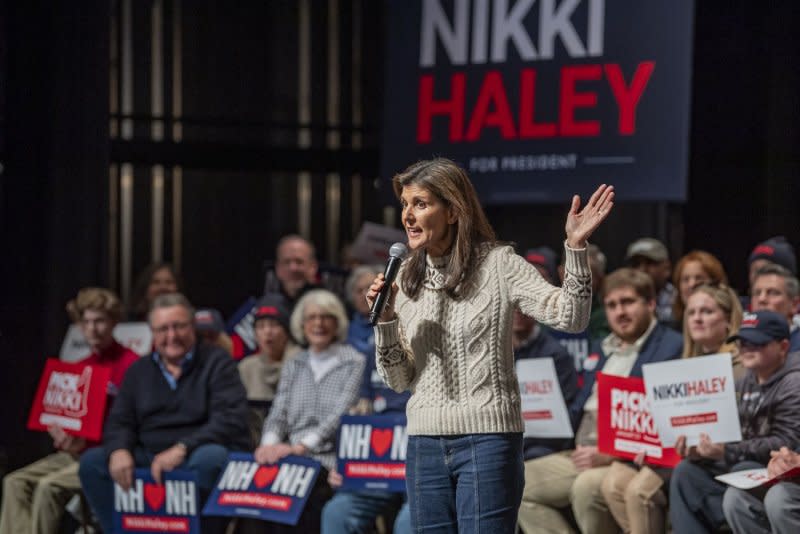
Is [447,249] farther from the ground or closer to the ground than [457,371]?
farther from the ground

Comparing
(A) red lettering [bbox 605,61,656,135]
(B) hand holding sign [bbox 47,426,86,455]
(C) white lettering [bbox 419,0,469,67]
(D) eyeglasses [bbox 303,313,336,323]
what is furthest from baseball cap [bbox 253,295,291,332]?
(A) red lettering [bbox 605,61,656,135]

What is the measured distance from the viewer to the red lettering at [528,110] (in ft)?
27.1

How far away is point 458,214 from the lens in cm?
389

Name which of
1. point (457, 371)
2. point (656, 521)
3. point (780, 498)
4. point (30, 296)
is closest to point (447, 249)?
point (457, 371)

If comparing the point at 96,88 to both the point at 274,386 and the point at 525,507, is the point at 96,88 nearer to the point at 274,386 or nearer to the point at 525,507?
the point at 274,386

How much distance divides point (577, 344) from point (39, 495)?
9.33 ft

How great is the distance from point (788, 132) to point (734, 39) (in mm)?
706

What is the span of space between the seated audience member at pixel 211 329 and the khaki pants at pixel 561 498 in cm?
215

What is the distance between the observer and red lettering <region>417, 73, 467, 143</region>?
848 centimetres

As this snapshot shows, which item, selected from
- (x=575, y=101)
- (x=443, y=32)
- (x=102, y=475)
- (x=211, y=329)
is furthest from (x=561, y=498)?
(x=443, y=32)

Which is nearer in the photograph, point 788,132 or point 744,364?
point 744,364

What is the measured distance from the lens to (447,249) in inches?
155

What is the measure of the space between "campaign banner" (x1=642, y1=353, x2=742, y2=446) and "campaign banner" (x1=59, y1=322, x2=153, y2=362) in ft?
10.3

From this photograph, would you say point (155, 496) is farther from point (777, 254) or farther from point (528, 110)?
point (777, 254)
